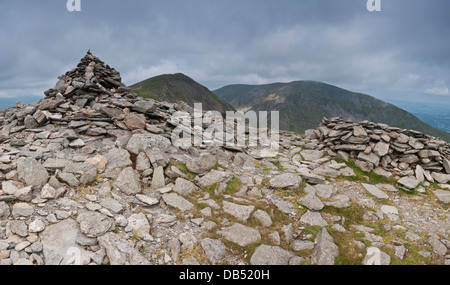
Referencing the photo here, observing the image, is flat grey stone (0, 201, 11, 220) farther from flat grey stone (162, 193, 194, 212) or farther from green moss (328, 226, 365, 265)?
green moss (328, 226, 365, 265)

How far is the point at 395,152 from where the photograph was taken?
16.8 meters

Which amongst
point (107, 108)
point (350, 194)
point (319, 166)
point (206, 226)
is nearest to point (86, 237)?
point (206, 226)

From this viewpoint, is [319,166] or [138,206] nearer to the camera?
[138,206]

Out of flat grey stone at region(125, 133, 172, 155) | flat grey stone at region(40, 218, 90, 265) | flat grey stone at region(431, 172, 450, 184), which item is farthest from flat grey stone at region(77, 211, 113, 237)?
flat grey stone at region(431, 172, 450, 184)

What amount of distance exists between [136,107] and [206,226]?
506 inches

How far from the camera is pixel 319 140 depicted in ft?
71.4

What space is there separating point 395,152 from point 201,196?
51.2ft

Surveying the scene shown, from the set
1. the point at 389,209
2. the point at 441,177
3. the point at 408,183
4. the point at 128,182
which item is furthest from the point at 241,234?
the point at 441,177

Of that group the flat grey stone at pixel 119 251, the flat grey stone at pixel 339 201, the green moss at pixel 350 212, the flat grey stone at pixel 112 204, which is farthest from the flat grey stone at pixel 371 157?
the flat grey stone at pixel 112 204

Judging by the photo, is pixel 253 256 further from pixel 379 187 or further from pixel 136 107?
pixel 136 107

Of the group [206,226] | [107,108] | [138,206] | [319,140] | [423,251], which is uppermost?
[107,108]

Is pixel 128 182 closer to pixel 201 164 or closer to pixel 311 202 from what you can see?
pixel 201 164

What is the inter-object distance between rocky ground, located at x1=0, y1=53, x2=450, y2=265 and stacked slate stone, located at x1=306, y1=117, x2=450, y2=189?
0.10m

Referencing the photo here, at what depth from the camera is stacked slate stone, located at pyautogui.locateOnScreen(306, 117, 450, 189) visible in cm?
1544
